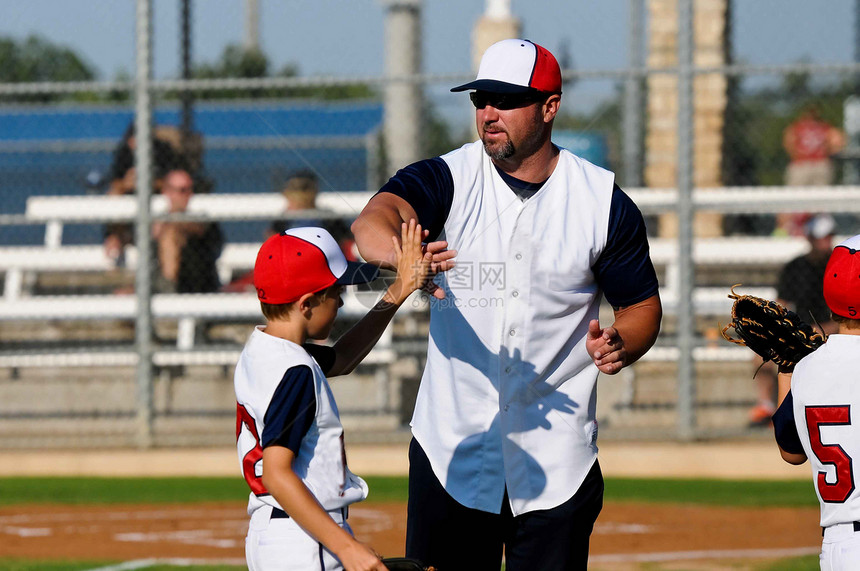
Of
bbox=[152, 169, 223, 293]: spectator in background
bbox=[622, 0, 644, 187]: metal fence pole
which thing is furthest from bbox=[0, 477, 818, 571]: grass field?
bbox=[622, 0, 644, 187]: metal fence pole

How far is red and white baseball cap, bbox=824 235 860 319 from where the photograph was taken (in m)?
3.30

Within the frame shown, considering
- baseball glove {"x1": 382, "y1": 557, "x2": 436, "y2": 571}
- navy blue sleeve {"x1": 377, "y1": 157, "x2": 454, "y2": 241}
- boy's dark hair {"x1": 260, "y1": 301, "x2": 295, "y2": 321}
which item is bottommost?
baseball glove {"x1": 382, "y1": 557, "x2": 436, "y2": 571}

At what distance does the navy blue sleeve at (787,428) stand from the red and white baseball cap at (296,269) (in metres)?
1.36

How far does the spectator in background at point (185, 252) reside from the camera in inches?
384

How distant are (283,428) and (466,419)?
70 centimetres

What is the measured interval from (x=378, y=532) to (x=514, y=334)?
3908 mm

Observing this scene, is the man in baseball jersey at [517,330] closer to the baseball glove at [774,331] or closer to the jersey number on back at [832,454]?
the baseball glove at [774,331]

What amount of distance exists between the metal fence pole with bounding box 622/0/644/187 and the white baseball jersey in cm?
867

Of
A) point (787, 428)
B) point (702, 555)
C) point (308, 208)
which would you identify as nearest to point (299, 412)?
point (787, 428)

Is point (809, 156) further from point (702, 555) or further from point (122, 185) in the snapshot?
point (702, 555)

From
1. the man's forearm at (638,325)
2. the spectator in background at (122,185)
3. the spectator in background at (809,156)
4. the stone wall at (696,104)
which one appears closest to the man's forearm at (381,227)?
the man's forearm at (638,325)

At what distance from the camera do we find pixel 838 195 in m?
11.7

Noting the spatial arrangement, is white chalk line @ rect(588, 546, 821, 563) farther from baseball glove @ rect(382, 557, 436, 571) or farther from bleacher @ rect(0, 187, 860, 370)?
baseball glove @ rect(382, 557, 436, 571)

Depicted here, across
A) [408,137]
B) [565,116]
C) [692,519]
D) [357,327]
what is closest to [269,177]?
[408,137]
